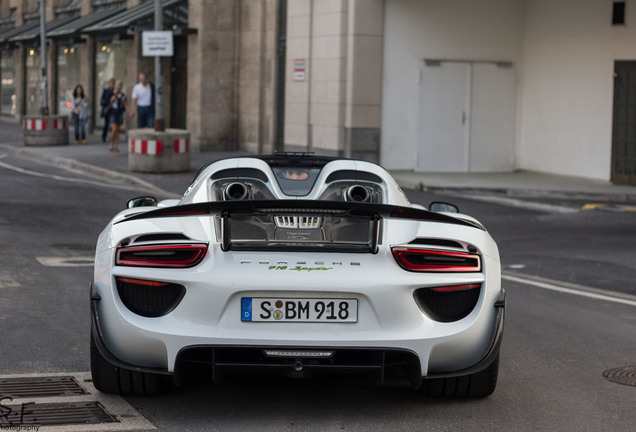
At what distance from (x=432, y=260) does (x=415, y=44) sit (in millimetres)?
20100

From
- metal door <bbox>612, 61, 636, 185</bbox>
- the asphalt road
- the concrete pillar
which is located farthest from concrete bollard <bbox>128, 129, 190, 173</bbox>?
metal door <bbox>612, 61, 636, 185</bbox>

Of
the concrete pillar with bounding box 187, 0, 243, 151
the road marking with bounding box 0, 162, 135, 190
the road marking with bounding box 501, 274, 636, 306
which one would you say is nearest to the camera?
the road marking with bounding box 501, 274, 636, 306

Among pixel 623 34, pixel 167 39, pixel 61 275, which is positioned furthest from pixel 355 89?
pixel 61 275

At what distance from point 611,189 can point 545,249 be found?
8.52 m

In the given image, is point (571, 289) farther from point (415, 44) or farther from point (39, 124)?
point (39, 124)

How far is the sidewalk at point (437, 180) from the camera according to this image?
21078mm

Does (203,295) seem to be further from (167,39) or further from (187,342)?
(167,39)

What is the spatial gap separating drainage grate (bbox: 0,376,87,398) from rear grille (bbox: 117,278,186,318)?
75 cm

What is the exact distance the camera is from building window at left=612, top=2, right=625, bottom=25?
23183mm

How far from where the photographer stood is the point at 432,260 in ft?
18.0

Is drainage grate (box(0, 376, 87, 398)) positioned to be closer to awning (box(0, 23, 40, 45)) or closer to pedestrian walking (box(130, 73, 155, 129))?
pedestrian walking (box(130, 73, 155, 129))

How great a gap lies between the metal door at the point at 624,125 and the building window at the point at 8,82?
3337 cm

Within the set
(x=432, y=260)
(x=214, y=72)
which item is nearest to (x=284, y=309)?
(x=432, y=260)

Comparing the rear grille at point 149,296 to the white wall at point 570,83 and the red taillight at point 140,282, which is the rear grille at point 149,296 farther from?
the white wall at point 570,83
